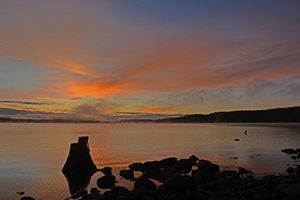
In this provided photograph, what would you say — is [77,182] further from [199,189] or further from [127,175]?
[199,189]

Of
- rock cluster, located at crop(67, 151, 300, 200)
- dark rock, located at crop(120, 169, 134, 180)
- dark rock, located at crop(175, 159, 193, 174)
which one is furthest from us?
dark rock, located at crop(175, 159, 193, 174)

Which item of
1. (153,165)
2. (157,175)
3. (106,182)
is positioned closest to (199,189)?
(157,175)

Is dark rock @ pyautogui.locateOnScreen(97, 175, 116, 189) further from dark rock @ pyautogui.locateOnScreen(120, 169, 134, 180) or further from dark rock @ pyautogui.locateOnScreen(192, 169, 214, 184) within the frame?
dark rock @ pyautogui.locateOnScreen(192, 169, 214, 184)

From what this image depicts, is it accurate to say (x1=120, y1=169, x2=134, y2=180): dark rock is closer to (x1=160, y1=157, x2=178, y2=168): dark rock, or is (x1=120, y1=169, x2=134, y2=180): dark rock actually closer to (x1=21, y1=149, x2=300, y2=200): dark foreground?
(x1=21, y1=149, x2=300, y2=200): dark foreground

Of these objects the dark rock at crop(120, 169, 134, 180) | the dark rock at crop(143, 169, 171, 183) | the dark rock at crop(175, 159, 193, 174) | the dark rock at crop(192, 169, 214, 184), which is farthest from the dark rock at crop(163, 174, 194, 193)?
the dark rock at crop(175, 159, 193, 174)

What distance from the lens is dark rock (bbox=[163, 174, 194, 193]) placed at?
19.6 m

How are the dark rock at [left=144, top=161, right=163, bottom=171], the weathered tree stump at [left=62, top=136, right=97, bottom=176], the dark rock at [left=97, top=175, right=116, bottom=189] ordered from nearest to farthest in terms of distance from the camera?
the dark rock at [left=97, top=175, right=116, bottom=189]
the weathered tree stump at [left=62, top=136, right=97, bottom=176]
the dark rock at [left=144, top=161, right=163, bottom=171]

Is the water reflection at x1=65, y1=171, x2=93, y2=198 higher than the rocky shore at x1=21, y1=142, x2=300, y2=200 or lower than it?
lower

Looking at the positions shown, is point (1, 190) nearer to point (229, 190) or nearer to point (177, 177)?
point (177, 177)

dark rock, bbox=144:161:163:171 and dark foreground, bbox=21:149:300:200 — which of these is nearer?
dark foreground, bbox=21:149:300:200

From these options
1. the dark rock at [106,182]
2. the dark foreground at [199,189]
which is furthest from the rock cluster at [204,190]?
the dark rock at [106,182]

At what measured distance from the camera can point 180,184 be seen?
19875 mm

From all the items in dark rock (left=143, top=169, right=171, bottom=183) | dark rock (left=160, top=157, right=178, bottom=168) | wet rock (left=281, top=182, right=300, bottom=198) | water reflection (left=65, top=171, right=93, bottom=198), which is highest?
wet rock (left=281, top=182, right=300, bottom=198)

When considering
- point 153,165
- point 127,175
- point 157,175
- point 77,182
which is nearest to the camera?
point 157,175
